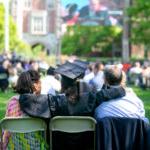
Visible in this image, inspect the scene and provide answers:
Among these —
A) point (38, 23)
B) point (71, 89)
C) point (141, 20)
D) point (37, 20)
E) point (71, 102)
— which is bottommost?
point (71, 102)

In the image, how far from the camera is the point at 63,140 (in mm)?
8031

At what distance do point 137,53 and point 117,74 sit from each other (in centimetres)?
7350

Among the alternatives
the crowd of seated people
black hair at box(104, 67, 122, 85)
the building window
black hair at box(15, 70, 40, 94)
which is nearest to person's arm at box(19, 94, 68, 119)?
the crowd of seated people

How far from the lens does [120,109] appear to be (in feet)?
26.7

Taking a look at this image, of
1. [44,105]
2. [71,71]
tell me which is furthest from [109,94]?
[71,71]

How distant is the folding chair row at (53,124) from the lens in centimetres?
778

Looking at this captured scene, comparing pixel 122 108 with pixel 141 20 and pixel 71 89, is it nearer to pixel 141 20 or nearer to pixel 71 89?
pixel 71 89

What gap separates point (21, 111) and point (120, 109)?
1.19 metres

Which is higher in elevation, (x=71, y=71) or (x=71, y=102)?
(x=71, y=71)

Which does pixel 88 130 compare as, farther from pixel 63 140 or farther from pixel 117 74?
pixel 117 74

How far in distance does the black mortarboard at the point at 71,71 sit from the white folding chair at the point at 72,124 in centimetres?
102

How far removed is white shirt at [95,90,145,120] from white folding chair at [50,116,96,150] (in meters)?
0.24

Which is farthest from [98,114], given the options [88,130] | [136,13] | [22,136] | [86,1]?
[86,1]

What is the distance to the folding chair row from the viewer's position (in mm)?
7777
